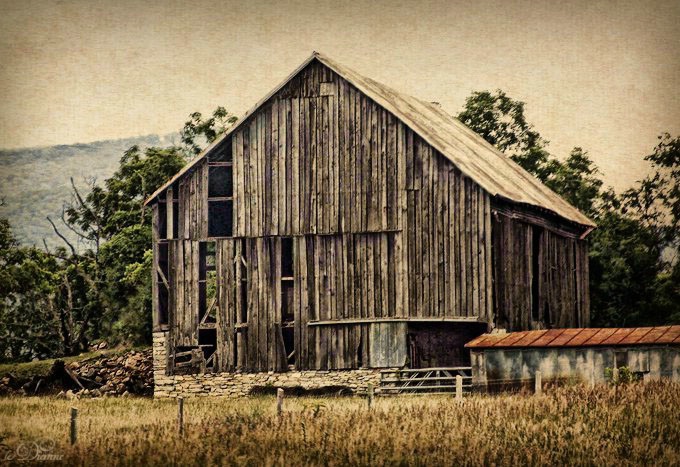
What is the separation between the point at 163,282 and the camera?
1403 inches

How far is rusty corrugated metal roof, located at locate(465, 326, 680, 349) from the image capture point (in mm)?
27156

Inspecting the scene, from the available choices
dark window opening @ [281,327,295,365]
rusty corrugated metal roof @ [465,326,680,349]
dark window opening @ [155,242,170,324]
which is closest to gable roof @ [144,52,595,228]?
dark window opening @ [155,242,170,324]

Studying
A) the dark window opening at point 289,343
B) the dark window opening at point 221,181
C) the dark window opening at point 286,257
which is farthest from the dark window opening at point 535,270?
the dark window opening at point 221,181

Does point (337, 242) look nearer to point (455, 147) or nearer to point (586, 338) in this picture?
point (455, 147)

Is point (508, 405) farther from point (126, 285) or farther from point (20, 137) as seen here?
point (126, 285)

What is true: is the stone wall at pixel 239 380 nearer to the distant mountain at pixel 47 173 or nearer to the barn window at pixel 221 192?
the barn window at pixel 221 192

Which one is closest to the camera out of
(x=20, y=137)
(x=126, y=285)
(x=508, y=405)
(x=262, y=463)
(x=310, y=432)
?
(x=262, y=463)

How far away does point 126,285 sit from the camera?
49094mm

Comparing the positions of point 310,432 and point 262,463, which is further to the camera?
point 310,432

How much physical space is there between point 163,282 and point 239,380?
356cm

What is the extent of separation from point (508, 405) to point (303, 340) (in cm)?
1085

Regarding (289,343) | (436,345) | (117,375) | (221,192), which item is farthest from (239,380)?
(117,375)

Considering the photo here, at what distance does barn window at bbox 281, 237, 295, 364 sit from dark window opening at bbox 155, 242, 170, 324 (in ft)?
10.7

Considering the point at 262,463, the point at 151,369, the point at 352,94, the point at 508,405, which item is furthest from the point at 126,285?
the point at 262,463
